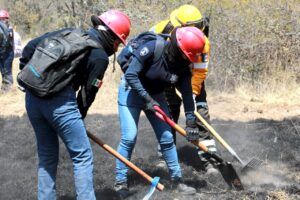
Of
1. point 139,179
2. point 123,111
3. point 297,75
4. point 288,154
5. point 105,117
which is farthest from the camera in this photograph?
point 297,75

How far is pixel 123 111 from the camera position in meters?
4.79

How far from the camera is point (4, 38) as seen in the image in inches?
408

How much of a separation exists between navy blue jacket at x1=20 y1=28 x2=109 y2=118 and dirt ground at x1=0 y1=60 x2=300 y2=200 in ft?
4.50

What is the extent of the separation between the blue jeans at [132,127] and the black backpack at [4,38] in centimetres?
633

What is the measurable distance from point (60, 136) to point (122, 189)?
1193mm

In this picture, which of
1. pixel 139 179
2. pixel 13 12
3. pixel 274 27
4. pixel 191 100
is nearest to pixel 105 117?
pixel 139 179

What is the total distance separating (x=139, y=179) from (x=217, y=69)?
573 cm

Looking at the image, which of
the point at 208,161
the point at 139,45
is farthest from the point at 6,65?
the point at 139,45

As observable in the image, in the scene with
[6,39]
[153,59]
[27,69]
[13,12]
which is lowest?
[13,12]

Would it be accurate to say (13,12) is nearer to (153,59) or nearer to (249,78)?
(249,78)

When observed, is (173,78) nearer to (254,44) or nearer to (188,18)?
(188,18)

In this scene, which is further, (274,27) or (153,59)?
(274,27)

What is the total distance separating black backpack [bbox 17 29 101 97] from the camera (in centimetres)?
356

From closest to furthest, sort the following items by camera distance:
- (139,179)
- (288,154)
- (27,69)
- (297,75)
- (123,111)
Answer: (27,69) → (123,111) → (139,179) → (288,154) → (297,75)
